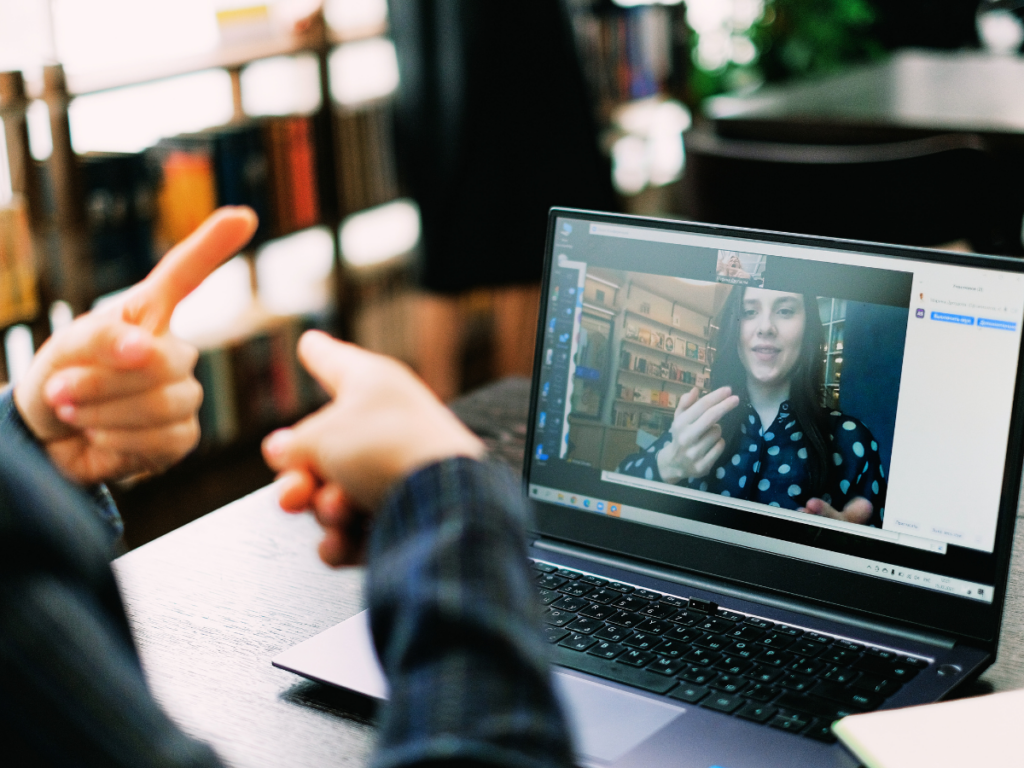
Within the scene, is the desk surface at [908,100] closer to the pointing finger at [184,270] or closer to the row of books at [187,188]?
the row of books at [187,188]

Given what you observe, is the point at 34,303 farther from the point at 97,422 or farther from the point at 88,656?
the point at 88,656

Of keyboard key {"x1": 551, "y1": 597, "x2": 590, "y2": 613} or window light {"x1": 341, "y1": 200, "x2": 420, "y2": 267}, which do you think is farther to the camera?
window light {"x1": 341, "y1": 200, "x2": 420, "y2": 267}

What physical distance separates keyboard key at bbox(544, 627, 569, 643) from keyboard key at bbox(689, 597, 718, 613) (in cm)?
11

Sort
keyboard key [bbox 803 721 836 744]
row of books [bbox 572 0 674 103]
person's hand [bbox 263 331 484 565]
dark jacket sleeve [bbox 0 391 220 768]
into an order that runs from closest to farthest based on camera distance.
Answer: dark jacket sleeve [bbox 0 391 220 768], person's hand [bbox 263 331 484 565], keyboard key [bbox 803 721 836 744], row of books [bbox 572 0 674 103]

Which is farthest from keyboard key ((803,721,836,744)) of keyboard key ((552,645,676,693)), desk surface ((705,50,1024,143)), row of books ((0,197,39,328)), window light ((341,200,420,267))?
window light ((341,200,420,267))

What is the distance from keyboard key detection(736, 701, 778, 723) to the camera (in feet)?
2.42

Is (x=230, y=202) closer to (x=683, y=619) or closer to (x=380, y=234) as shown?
(x=380, y=234)

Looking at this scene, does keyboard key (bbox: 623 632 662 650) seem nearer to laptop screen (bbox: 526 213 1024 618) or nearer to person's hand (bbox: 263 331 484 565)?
laptop screen (bbox: 526 213 1024 618)

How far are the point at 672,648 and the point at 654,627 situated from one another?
34 millimetres

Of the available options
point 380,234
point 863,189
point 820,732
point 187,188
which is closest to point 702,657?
point 820,732

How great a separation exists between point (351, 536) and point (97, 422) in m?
0.26

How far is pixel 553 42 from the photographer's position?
9.10 feet

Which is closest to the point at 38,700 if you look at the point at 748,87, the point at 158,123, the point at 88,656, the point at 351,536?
the point at 88,656

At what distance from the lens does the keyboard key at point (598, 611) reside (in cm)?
88
